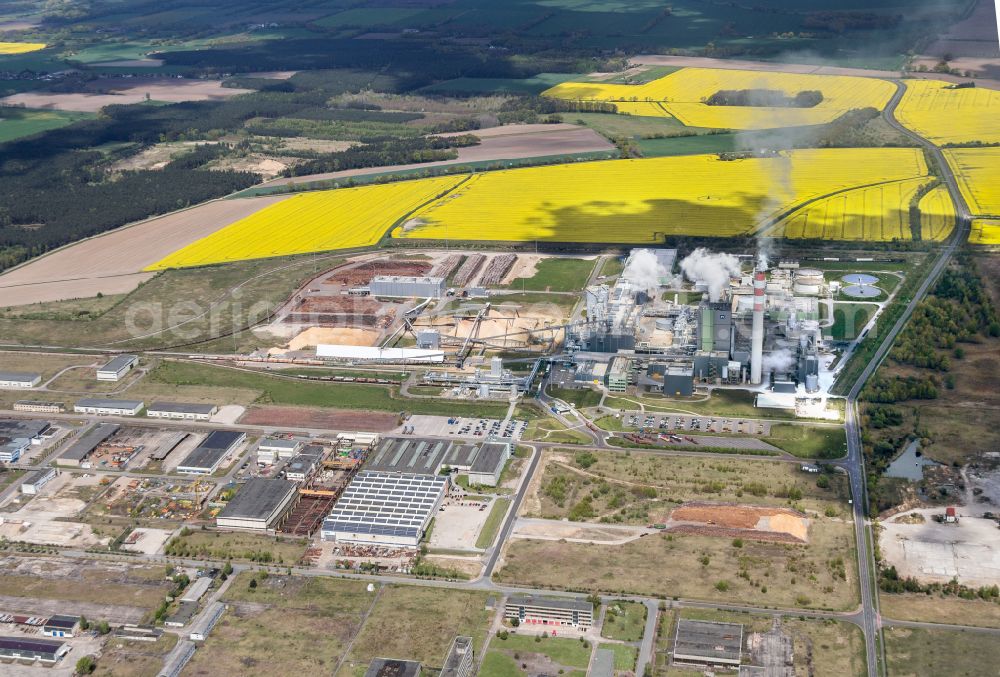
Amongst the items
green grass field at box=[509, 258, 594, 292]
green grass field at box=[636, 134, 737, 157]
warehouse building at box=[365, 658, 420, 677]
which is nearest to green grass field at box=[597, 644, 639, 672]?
warehouse building at box=[365, 658, 420, 677]

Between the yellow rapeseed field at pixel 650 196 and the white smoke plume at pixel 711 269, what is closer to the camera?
the white smoke plume at pixel 711 269

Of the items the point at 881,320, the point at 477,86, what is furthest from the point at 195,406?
the point at 477,86

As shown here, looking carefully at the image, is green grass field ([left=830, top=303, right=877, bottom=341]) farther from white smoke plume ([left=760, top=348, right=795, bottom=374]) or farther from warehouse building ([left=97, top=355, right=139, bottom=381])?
warehouse building ([left=97, top=355, right=139, bottom=381])

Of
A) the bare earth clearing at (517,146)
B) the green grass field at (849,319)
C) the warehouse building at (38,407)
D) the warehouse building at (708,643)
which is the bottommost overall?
the green grass field at (849,319)

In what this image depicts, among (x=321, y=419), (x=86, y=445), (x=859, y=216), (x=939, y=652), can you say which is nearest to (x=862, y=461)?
(x=939, y=652)

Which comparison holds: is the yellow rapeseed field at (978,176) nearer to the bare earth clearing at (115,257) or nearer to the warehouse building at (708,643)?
the bare earth clearing at (115,257)

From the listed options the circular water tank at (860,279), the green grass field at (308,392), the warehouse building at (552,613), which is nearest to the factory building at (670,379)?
the green grass field at (308,392)

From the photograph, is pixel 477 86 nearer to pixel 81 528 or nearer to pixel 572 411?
pixel 572 411
